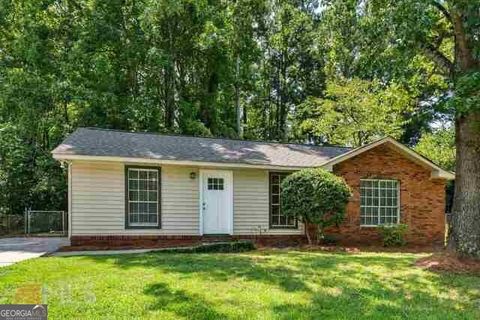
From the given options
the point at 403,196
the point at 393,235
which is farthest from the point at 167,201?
the point at 403,196

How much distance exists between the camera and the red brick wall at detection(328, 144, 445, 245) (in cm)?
1521

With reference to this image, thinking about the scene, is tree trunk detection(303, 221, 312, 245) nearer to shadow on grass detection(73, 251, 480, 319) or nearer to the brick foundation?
the brick foundation

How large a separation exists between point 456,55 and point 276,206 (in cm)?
716

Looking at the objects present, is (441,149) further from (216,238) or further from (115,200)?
(115,200)

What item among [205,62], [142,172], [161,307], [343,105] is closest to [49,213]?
[142,172]

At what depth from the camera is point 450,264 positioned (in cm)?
907

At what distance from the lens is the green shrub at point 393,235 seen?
48.6ft

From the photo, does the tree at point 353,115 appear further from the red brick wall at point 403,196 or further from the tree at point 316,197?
the tree at point 316,197

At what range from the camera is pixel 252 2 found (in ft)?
89.6

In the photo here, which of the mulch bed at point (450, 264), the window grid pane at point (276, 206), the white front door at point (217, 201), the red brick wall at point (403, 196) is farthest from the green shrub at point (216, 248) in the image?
the mulch bed at point (450, 264)

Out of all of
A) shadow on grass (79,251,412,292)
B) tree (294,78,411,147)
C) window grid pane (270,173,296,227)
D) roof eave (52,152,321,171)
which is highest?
tree (294,78,411,147)

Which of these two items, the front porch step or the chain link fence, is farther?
the chain link fence

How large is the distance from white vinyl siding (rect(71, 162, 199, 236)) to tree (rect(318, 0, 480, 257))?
6.45 m

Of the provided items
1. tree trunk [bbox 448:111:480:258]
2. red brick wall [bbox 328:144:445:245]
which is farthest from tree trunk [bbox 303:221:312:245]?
tree trunk [bbox 448:111:480:258]
